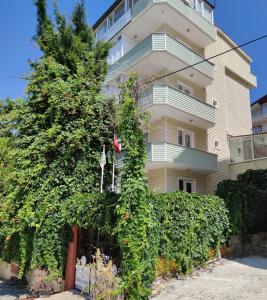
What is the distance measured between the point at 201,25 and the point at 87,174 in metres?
15.6

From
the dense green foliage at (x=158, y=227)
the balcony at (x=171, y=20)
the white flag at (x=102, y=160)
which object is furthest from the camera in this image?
the balcony at (x=171, y=20)

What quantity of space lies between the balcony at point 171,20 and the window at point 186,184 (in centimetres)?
1062

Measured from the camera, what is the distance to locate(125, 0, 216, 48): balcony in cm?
2002

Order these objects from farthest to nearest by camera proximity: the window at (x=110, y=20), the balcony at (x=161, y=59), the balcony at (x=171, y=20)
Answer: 1. the window at (x=110, y=20)
2. the balcony at (x=171, y=20)
3. the balcony at (x=161, y=59)

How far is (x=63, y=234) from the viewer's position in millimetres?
10969

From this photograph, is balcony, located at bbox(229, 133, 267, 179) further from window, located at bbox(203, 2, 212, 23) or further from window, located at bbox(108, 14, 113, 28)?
window, located at bbox(108, 14, 113, 28)

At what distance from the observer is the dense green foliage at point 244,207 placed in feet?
43.3

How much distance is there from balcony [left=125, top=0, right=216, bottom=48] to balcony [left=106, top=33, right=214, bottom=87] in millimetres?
2050

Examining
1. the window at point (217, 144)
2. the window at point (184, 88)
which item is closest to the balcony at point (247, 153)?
the window at point (217, 144)

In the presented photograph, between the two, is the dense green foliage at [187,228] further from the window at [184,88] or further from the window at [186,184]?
the window at [184,88]

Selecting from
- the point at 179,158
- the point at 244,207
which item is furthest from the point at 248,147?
the point at 244,207

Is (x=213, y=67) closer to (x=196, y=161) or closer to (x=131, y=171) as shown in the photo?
(x=196, y=161)

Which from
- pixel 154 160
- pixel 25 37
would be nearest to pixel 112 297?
pixel 154 160

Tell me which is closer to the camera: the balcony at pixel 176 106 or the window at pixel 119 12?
the balcony at pixel 176 106
